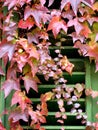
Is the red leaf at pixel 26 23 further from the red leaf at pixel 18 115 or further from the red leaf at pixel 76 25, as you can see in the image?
the red leaf at pixel 18 115

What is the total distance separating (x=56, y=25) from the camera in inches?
75.6

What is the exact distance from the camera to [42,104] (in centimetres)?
191

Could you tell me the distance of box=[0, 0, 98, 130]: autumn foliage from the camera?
6.20 feet

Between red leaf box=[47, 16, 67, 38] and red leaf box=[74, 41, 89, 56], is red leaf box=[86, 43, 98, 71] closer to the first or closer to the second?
red leaf box=[74, 41, 89, 56]

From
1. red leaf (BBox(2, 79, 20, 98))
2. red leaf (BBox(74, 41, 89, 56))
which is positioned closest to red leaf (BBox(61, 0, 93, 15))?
red leaf (BBox(74, 41, 89, 56))

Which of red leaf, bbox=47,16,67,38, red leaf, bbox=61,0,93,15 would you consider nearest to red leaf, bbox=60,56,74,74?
red leaf, bbox=47,16,67,38

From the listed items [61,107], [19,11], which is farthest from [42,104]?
[19,11]

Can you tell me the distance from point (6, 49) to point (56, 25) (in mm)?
242

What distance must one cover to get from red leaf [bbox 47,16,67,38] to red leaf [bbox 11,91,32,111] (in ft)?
0.98

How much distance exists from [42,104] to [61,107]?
8 cm

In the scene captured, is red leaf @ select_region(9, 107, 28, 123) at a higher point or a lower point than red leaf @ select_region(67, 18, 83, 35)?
lower

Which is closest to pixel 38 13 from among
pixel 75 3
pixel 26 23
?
pixel 26 23

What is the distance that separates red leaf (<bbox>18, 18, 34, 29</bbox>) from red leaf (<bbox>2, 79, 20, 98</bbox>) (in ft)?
0.79

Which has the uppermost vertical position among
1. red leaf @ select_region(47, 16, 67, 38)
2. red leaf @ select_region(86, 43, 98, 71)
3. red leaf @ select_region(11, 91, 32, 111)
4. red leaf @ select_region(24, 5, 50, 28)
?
red leaf @ select_region(24, 5, 50, 28)
